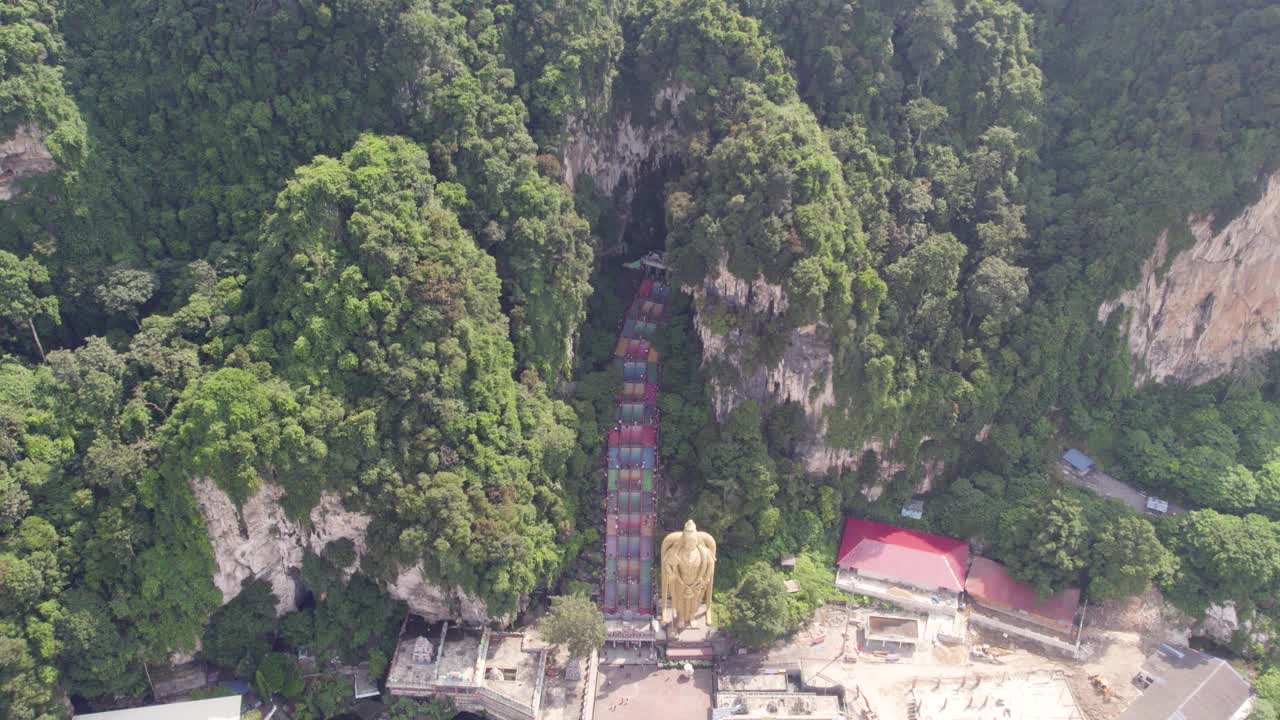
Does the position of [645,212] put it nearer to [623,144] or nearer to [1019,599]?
[623,144]

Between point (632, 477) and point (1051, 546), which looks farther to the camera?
point (632, 477)

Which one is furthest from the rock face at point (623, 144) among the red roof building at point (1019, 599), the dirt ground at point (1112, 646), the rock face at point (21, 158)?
the dirt ground at point (1112, 646)

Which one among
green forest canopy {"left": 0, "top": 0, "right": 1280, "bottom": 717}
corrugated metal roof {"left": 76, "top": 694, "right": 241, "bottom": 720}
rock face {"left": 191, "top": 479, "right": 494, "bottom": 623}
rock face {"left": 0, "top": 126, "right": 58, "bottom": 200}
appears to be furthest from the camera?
rock face {"left": 0, "top": 126, "right": 58, "bottom": 200}

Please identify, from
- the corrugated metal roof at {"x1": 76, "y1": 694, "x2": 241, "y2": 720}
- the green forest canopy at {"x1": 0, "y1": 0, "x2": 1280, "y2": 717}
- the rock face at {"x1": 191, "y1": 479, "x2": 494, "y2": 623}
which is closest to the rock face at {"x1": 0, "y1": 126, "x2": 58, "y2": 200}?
Answer: the green forest canopy at {"x1": 0, "y1": 0, "x2": 1280, "y2": 717}

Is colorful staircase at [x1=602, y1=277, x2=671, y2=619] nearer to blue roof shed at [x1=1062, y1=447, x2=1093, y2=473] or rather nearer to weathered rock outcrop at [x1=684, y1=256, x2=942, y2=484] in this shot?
weathered rock outcrop at [x1=684, y1=256, x2=942, y2=484]

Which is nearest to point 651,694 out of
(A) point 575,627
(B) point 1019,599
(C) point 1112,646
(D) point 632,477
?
(A) point 575,627

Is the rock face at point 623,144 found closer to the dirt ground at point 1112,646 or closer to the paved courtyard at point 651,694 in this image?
the paved courtyard at point 651,694
